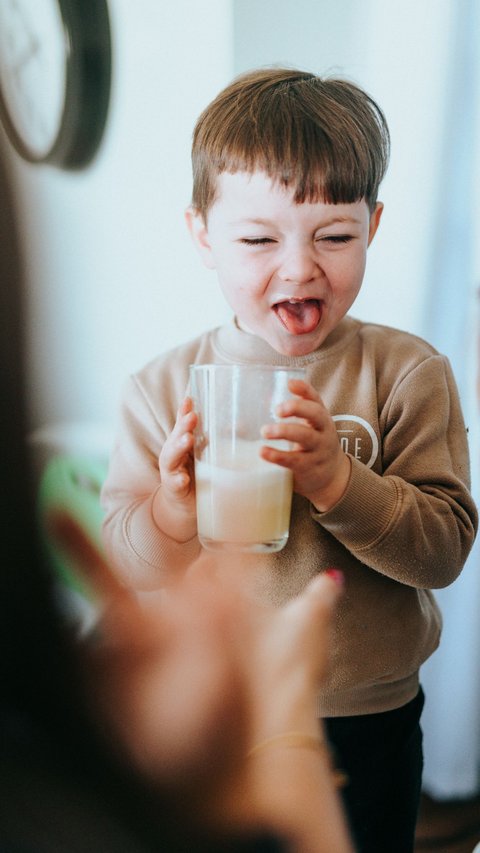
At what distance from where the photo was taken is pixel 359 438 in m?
0.57

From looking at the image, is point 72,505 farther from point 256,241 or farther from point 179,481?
point 256,241

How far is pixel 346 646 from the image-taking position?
58 cm

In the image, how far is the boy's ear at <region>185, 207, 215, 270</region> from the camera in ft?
1.80

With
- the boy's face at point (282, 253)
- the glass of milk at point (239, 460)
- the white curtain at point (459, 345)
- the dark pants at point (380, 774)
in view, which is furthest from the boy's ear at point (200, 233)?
the dark pants at point (380, 774)

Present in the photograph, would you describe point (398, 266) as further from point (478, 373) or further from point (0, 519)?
point (0, 519)

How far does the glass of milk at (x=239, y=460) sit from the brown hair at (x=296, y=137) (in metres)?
0.13

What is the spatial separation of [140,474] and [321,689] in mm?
216

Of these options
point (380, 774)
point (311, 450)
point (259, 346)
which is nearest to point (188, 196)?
point (259, 346)

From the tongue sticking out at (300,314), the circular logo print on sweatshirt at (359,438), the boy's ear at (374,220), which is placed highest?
the boy's ear at (374,220)

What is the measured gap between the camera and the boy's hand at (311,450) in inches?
18.3

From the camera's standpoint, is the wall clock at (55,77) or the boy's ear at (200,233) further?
the boy's ear at (200,233)

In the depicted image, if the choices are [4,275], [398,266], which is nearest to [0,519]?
[4,275]

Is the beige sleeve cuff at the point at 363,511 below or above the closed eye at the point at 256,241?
below

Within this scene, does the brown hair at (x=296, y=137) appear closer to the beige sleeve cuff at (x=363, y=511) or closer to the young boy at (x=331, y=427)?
the young boy at (x=331, y=427)
